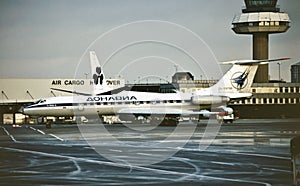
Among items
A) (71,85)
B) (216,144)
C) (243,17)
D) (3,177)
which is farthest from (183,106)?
(243,17)

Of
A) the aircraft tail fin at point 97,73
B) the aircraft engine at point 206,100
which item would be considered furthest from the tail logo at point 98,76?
the aircraft engine at point 206,100

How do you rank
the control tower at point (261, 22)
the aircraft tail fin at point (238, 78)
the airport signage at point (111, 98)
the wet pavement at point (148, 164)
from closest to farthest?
the wet pavement at point (148, 164) → the airport signage at point (111, 98) → the aircraft tail fin at point (238, 78) → the control tower at point (261, 22)

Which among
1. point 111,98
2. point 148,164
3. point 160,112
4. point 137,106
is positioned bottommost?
point 148,164

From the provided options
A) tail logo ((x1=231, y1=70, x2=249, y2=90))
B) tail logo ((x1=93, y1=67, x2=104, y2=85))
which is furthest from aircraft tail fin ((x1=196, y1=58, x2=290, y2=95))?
tail logo ((x1=93, y1=67, x2=104, y2=85))

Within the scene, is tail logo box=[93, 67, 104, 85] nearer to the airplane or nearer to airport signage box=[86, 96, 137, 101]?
the airplane

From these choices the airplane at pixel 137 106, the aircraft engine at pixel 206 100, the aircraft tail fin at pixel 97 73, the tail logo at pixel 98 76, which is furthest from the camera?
the tail logo at pixel 98 76

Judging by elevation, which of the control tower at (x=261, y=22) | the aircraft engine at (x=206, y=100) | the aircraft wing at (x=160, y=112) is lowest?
the aircraft wing at (x=160, y=112)

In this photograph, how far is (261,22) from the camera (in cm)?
15525

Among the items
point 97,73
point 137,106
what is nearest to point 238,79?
point 137,106

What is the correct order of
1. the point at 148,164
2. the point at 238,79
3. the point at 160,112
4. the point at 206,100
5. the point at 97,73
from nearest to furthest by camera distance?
the point at 148,164 → the point at 160,112 → the point at 206,100 → the point at 238,79 → the point at 97,73

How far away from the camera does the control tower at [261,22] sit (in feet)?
509

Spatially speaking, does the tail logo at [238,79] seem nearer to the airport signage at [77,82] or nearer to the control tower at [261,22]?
the airport signage at [77,82]

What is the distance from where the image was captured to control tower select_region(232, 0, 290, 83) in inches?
6107

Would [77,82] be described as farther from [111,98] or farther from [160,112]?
[160,112]
